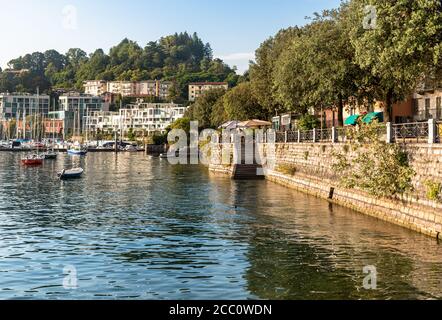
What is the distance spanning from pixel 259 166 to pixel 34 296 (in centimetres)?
4775

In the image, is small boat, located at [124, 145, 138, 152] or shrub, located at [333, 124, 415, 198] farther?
small boat, located at [124, 145, 138, 152]

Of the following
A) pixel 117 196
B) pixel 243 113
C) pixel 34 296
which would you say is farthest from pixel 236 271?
pixel 243 113

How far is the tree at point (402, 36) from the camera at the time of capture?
1155 inches

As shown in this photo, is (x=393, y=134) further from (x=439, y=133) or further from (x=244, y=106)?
(x=244, y=106)

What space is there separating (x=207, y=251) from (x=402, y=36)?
1463 centimetres

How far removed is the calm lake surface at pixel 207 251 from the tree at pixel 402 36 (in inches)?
325

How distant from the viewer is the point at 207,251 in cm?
2422

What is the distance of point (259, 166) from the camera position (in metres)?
64.4

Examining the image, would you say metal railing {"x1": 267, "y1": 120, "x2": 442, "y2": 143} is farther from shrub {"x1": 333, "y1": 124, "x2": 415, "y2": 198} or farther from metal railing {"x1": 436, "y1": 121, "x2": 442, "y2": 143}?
shrub {"x1": 333, "y1": 124, "x2": 415, "y2": 198}

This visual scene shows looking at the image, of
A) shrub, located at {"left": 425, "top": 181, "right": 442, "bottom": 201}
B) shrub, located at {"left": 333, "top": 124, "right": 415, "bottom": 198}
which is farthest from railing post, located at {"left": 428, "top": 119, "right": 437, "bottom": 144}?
shrub, located at {"left": 425, "top": 181, "right": 442, "bottom": 201}

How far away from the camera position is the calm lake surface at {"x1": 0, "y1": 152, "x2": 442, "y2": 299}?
60.5 ft

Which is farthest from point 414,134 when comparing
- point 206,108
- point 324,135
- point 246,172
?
point 206,108

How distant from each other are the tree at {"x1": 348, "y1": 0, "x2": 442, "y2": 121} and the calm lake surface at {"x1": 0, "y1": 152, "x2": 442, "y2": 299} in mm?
8264

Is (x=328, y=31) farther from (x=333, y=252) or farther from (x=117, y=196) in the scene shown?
(x=333, y=252)
